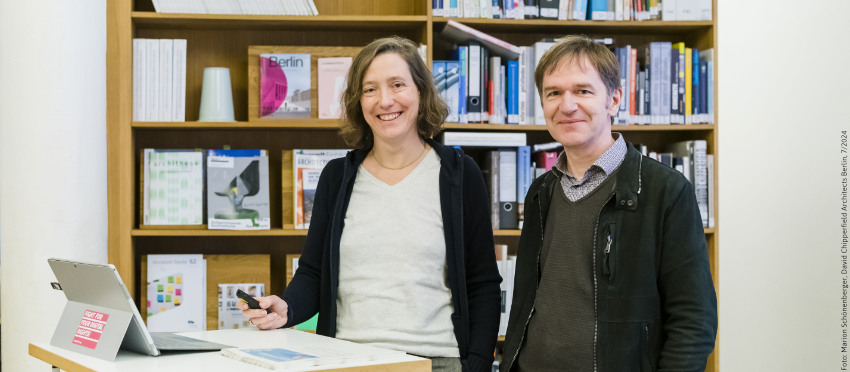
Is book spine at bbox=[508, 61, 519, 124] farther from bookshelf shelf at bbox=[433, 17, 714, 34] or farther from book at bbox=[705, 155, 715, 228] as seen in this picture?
book at bbox=[705, 155, 715, 228]

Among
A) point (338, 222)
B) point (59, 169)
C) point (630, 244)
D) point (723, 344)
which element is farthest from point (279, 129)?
point (723, 344)

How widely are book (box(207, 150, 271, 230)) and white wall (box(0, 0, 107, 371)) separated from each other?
0.46 meters

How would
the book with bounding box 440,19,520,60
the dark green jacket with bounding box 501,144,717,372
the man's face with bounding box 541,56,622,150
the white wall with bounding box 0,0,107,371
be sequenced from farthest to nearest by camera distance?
the book with bounding box 440,19,520,60 < the white wall with bounding box 0,0,107,371 < the man's face with bounding box 541,56,622,150 < the dark green jacket with bounding box 501,144,717,372

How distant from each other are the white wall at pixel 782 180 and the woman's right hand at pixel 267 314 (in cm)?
209

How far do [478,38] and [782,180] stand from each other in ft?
5.02

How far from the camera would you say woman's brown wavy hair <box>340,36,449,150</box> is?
5.05 ft

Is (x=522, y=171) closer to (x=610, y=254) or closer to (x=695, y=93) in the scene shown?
(x=695, y=93)

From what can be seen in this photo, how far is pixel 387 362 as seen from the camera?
1.00 metres

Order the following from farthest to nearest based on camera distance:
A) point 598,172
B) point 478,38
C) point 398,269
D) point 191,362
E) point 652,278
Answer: point 478,38 < point 398,269 < point 598,172 < point 652,278 < point 191,362

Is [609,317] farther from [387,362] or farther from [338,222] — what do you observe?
[338,222]

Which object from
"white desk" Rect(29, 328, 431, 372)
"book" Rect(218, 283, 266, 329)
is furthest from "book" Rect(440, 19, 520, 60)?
"white desk" Rect(29, 328, 431, 372)

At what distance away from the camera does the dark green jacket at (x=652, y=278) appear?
1.09 m

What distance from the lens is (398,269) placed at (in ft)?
4.67

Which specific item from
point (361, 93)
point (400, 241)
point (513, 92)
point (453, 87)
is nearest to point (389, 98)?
point (361, 93)
